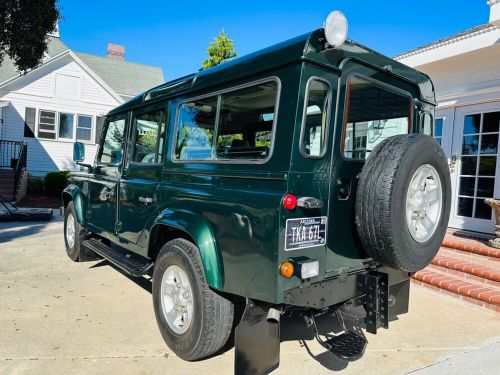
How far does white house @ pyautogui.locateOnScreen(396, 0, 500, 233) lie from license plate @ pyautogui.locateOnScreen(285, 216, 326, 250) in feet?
15.9

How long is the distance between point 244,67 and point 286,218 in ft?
3.57

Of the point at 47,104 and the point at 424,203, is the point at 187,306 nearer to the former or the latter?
the point at 424,203

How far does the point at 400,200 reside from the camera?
91.2 inches

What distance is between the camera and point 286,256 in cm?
224

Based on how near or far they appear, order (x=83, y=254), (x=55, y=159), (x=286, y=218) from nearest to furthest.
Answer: (x=286, y=218) → (x=83, y=254) → (x=55, y=159)

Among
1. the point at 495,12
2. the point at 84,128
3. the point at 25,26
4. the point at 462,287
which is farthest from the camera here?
the point at 84,128

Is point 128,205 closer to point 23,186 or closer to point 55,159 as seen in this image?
point 23,186

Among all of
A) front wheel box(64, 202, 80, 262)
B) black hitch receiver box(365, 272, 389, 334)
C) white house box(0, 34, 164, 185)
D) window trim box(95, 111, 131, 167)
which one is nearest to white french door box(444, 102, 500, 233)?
black hitch receiver box(365, 272, 389, 334)

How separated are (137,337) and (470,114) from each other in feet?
20.4

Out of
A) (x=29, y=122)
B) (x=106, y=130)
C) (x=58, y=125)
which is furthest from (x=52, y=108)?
(x=106, y=130)

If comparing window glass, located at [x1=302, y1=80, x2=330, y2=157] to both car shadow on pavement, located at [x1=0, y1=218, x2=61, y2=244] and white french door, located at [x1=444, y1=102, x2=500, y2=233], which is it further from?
car shadow on pavement, located at [x1=0, y1=218, x2=61, y2=244]

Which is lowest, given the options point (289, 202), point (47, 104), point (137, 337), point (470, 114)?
point (137, 337)

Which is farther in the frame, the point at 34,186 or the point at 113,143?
the point at 34,186

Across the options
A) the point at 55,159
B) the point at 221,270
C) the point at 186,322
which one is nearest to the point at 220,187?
the point at 221,270
